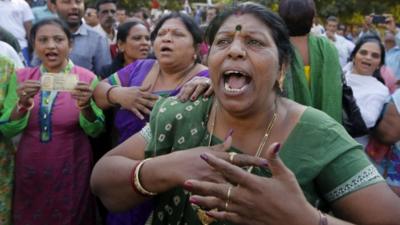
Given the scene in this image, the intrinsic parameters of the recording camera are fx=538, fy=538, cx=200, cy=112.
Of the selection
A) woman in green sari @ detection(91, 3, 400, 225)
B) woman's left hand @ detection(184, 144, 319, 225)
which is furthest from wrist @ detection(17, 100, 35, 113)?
woman's left hand @ detection(184, 144, 319, 225)

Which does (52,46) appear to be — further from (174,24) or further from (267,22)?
(267,22)

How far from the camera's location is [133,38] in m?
4.28

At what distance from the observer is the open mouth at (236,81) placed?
1854 millimetres

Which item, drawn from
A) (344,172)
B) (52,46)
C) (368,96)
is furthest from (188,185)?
(368,96)

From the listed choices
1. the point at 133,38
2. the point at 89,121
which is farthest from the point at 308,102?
the point at 133,38

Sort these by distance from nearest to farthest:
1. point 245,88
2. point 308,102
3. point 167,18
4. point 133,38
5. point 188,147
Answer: point 245,88 → point 188,147 → point 308,102 → point 167,18 → point 133,38

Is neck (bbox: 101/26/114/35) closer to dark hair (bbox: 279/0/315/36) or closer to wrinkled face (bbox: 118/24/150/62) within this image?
wrinkled face (bbox: 118/24/150/62)

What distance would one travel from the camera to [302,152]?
185 cm

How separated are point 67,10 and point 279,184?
403 cm

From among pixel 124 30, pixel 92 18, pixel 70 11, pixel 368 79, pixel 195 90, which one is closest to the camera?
pixel 195 90

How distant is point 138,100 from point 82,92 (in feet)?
1.40

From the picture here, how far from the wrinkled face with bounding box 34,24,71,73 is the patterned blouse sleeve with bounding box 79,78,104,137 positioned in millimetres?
282

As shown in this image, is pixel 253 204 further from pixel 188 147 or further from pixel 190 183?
pixel 188 147

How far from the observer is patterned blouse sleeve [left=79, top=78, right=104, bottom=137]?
3.46 metres
